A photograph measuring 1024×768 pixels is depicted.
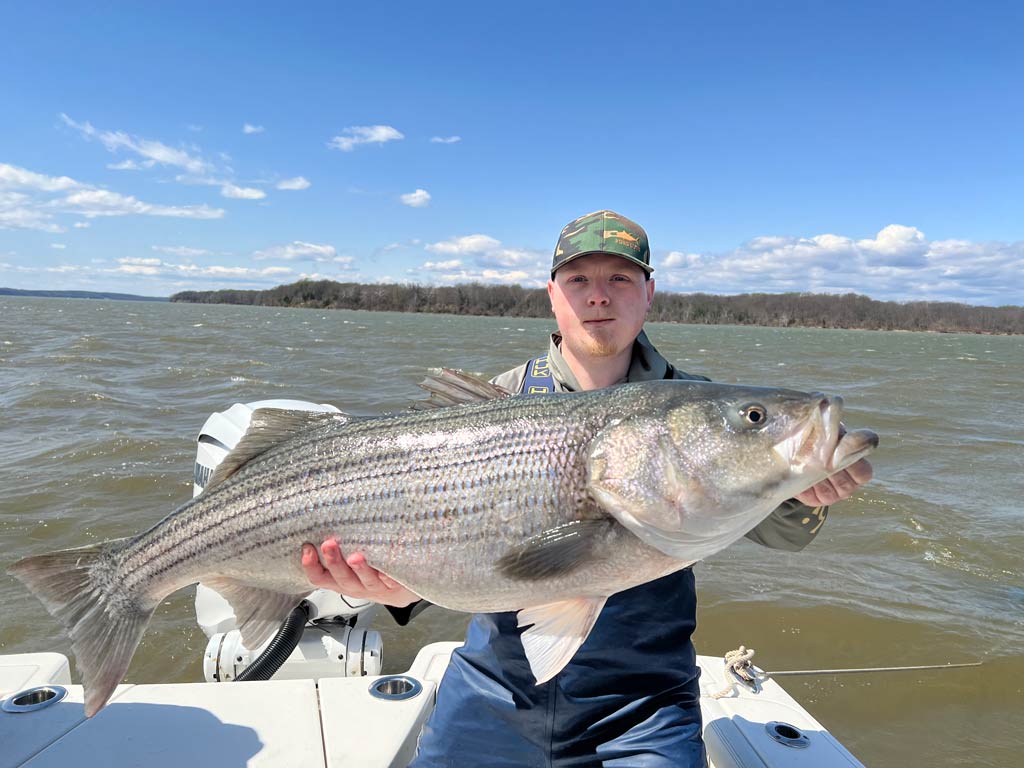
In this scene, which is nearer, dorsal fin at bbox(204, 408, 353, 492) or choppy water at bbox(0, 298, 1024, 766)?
dorsal fin at bbox(204, 408, 353, 492)

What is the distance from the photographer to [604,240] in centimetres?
394

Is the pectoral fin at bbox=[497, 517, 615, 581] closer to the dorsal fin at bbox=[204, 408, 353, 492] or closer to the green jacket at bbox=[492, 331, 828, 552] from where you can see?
the dorsal fin at bbox=[204, 408, 353, 492]

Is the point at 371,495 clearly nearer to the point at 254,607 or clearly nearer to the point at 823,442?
the point at 254,607

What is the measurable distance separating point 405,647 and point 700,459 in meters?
5.71

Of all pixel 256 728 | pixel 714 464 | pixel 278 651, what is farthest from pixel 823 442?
pixel 278 651

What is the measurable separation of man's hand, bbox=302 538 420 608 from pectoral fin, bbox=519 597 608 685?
2.07 feet

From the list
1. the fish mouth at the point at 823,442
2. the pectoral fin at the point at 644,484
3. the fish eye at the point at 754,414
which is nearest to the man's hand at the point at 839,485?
the fish mouth at the point at 823,442

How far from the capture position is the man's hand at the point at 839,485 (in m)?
2.77

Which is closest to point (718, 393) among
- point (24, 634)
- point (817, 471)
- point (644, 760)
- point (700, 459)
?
point (700, 459)

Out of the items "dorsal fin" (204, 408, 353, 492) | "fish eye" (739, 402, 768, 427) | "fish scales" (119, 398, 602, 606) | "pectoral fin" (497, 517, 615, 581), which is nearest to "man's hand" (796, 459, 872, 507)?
"fish eye" (739, 402, 768, 427)

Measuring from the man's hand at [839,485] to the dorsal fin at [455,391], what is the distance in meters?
1.44

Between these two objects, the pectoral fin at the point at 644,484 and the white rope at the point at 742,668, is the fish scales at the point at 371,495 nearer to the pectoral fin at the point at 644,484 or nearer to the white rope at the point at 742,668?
the pectoral fin at the point at 644,484

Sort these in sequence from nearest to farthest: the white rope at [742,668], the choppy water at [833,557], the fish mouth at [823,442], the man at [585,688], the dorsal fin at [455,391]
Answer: the fish mouth at [823,442], the man at [585,688], the dorsal fin at [455,391], the white rope at [742,668], the choppy water at [833,557]

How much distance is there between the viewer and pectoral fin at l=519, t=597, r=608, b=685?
9.25 ft
